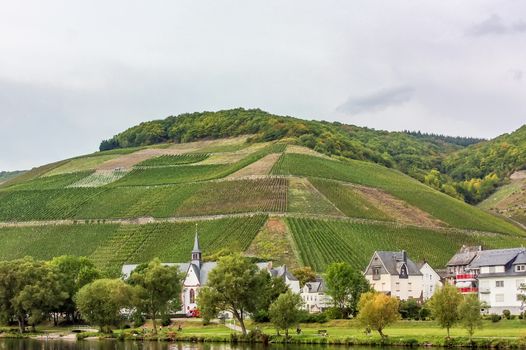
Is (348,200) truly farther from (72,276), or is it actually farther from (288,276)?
(72,276)

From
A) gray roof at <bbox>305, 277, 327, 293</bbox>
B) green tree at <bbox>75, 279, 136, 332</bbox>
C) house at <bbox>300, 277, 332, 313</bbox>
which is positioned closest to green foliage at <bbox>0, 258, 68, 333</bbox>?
green tree at <bbox>75, 279, 136, 332</bbox>

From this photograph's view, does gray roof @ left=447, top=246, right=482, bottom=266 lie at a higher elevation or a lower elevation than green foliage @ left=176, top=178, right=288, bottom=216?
lower

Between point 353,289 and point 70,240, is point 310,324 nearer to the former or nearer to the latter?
point 353,289

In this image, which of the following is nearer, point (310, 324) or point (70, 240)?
point (310, 324)

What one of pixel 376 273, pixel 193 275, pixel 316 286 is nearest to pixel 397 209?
pixel 316 286

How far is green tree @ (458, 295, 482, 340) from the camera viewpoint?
234 ft

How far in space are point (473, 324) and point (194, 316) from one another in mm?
53902

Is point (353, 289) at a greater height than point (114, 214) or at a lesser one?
lesser

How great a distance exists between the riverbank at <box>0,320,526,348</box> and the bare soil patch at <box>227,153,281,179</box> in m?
66.1

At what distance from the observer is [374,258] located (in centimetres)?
11531

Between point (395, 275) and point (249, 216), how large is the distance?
123 feet

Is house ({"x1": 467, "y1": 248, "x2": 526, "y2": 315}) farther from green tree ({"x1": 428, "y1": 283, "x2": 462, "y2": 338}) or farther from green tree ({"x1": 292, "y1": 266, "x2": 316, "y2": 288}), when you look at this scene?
green tree ({"x1": 292, "y1": 266, "x2": 316, "y2": 288})

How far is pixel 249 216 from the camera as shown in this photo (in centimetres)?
14500

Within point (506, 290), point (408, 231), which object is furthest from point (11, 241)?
point (506, 290)
